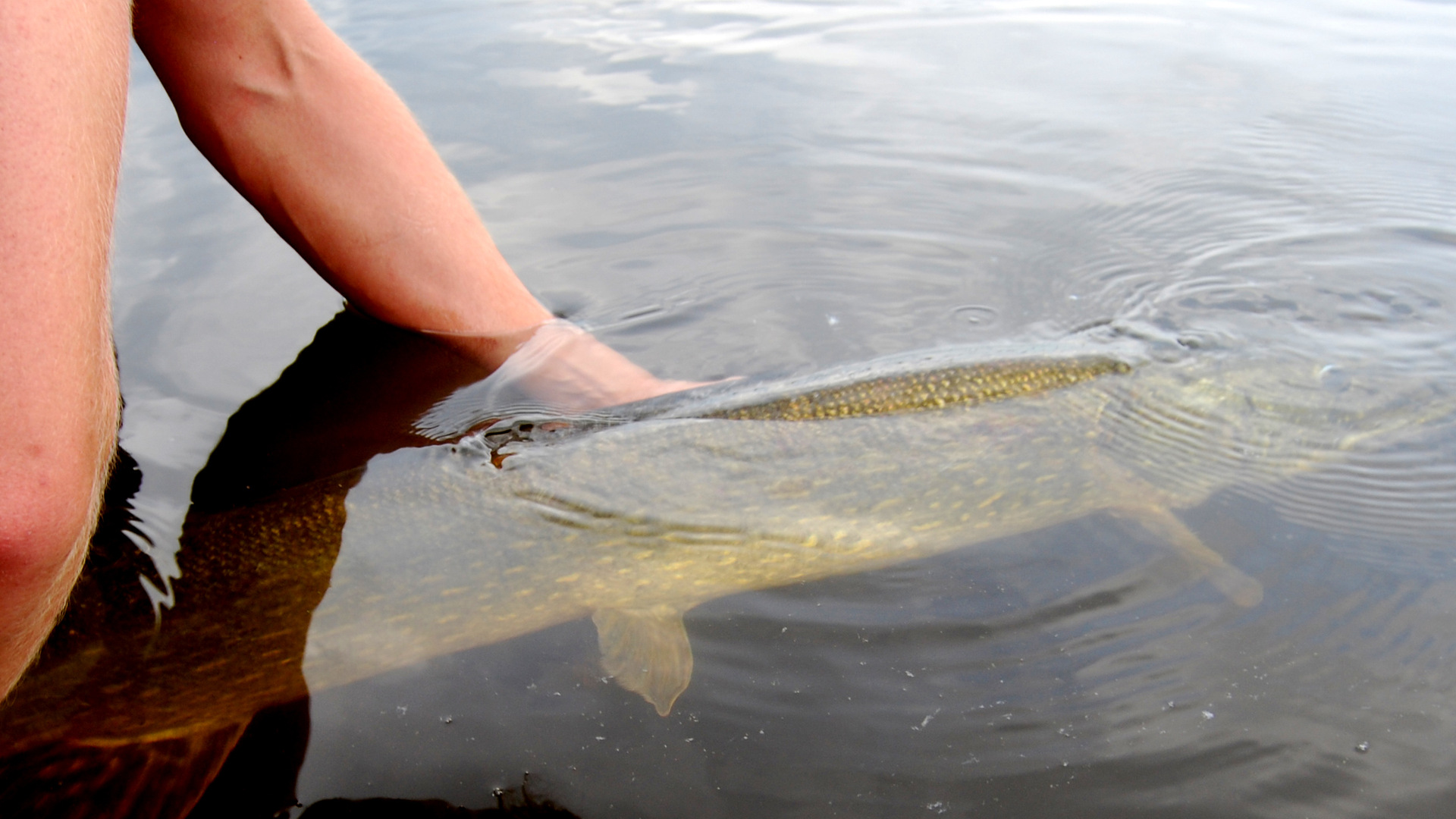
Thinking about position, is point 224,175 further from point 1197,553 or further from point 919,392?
point 1197,553

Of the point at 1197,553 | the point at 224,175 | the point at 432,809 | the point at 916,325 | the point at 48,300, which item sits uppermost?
the point at 48,300

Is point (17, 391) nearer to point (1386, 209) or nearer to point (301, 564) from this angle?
point (301, 564)

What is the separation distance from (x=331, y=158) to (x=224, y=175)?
0.29m

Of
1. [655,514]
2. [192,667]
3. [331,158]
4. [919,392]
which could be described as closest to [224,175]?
[331,158]

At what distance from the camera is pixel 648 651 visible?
170cm

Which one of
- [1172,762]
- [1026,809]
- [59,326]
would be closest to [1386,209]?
[1172,762]

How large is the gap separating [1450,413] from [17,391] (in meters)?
2.71

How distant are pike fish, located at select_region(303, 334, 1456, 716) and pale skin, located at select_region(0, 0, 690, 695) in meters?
0.39

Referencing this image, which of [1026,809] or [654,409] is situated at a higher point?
[654,409]

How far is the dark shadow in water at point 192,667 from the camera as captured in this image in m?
1.54

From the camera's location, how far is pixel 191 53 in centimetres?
223

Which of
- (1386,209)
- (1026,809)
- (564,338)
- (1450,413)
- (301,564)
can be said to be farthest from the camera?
(1386,209)

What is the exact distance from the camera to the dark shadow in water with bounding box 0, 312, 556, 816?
154 centimetres

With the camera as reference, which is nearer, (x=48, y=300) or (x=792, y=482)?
(x=48, y=300)
